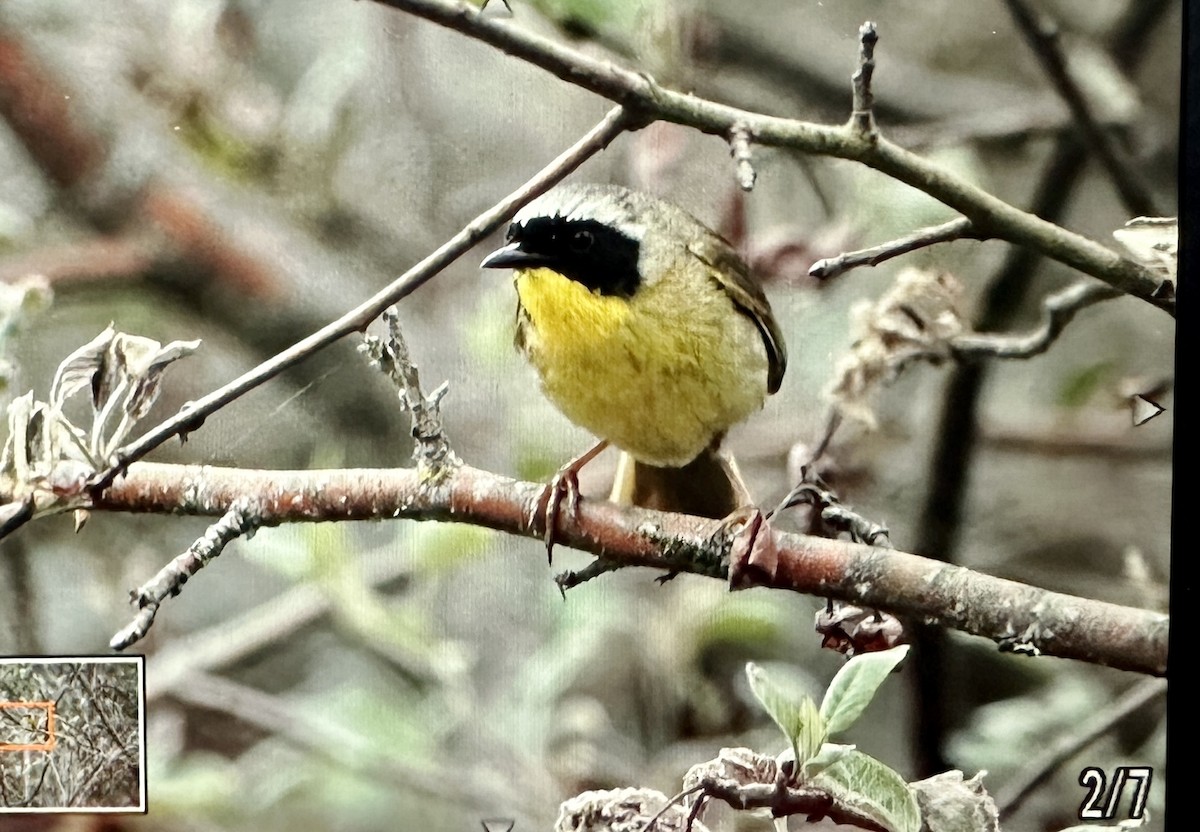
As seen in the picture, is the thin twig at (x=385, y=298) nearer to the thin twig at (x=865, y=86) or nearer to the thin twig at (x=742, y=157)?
A: the thin twig at (x=742, y=157)

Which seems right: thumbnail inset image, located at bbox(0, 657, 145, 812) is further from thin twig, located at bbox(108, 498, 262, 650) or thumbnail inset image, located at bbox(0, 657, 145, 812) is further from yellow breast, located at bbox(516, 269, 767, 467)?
yellow breast, located at bbox(516, 269, 767, 467)

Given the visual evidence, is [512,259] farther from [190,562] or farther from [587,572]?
[190,562]

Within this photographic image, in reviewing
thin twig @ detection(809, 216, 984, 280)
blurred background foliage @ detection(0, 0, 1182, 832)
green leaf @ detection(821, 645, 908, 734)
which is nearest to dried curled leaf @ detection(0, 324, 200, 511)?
blurred background foliage @ detection(0, 0, 1182, 832)

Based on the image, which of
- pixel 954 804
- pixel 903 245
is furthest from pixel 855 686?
pixel 903 245

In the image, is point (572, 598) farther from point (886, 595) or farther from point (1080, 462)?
point (1080, 462)

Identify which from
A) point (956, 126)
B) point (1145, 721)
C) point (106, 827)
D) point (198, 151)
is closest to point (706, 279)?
point (956, 126)

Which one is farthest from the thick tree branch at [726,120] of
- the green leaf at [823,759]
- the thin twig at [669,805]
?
the thin twig at [669,805]
